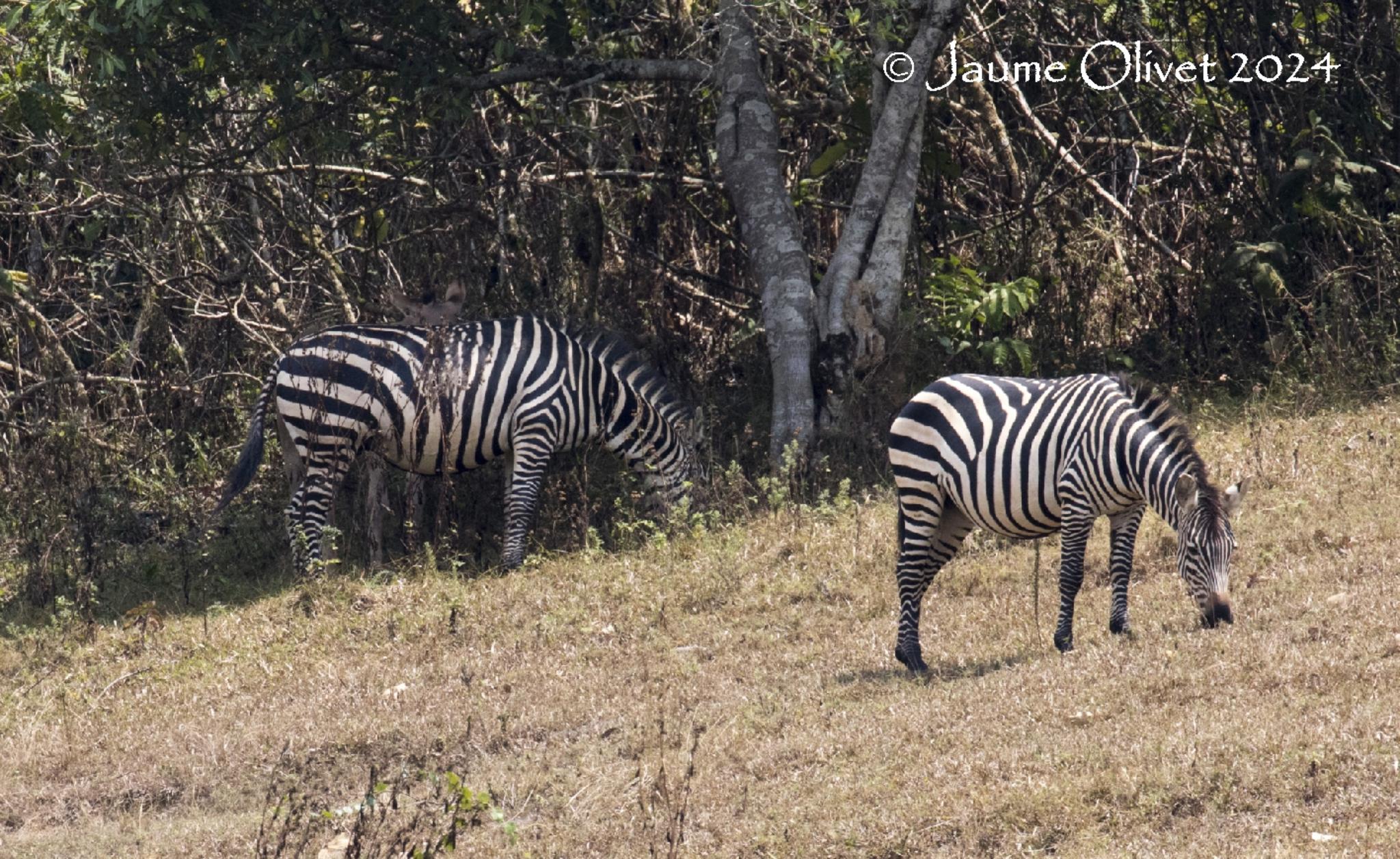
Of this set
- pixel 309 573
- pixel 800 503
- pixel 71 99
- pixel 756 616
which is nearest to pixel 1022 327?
pixel 800 503

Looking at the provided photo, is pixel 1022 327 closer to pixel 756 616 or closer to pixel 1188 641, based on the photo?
pixel 756 616

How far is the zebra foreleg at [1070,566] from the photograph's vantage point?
8.59 m

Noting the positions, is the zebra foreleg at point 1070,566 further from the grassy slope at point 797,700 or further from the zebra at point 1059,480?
the grassy slope at point 797,700

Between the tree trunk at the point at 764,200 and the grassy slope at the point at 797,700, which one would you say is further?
the tree trunk at the point at 764,200

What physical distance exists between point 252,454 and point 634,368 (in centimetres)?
294

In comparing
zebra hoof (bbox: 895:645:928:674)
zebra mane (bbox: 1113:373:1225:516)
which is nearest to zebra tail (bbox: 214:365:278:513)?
zebra hoof (bbox: 895:645:928:674)

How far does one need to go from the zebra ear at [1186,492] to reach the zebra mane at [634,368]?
5194mm

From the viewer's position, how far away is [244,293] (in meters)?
14.8

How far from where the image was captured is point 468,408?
12.6 metres

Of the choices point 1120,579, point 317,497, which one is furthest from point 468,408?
point 1120,579

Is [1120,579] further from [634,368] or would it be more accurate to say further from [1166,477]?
[634,368]

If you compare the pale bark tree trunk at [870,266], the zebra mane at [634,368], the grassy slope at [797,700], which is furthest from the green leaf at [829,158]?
the grassy slope at [797,700]

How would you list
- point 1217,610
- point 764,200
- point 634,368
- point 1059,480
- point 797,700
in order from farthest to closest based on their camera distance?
point 764,200, point 634,368, point 1059,480, point 797,700, point 1217,610

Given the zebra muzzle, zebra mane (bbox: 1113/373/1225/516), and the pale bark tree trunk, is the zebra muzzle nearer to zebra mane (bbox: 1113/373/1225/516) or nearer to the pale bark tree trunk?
zebra mane (bbox: 1113/373/1225/516)
